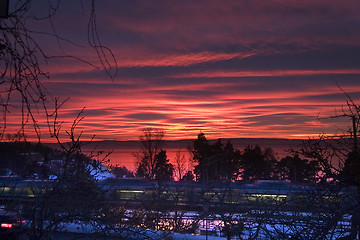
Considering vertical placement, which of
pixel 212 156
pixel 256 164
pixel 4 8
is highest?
pixel 4 8

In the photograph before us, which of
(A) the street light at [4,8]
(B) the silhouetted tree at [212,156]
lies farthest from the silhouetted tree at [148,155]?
(A) the street light at [4,8]

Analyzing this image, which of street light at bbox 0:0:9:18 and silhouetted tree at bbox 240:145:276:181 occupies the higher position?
street light at bbox 0:0:9:18

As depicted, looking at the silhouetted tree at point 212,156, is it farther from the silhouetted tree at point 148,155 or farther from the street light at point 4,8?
the street light at point 4,8

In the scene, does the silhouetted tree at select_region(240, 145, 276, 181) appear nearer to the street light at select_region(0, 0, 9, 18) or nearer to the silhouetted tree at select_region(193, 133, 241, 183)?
the silhouetted tree at select_region(193, 133, 241, 183)

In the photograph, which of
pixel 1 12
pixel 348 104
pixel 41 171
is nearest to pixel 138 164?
pixel 41 171

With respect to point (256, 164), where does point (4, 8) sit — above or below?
above

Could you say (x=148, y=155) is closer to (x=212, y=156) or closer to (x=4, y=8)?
(x=212, y=156)

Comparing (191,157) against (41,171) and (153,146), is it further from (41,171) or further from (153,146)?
(41,171)

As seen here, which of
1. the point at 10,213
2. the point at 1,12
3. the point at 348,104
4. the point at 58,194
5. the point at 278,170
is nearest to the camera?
the point at 1,12

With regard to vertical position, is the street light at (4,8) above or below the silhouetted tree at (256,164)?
above

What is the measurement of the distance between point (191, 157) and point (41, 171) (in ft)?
53.6

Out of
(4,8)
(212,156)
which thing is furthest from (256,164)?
(4,8)

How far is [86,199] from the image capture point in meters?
4.17

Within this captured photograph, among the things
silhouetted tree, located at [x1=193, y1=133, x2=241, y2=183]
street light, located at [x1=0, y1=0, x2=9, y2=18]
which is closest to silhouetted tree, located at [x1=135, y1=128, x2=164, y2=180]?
silhouetted tree, located at [x1=193, y1=133, x2=241, y2=183]
